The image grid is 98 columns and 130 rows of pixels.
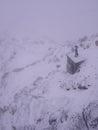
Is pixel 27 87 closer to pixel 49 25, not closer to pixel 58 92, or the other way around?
pixel 58 92

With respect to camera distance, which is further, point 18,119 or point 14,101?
point 14,101

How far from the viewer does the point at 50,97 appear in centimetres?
1472

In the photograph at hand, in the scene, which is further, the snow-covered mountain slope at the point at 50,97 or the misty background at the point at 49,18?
the misty background at the point at 49,18

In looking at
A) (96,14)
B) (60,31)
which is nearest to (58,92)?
(60,31)

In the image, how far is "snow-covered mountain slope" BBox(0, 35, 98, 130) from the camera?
11.3 metres

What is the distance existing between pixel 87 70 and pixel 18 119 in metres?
10.4

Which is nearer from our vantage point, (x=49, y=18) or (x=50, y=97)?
(x=50, y=97)

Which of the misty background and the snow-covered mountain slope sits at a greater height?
the misty background

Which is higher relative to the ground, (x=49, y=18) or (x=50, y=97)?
(x=49, y=18)

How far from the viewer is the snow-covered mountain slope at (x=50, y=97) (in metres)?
11.3

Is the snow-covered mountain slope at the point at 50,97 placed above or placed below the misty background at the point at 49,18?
below

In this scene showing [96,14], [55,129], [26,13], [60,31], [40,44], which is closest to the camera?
[55,129]

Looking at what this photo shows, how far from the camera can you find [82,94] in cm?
1257

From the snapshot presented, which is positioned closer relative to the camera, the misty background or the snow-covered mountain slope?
the snow-covered mountain slope
